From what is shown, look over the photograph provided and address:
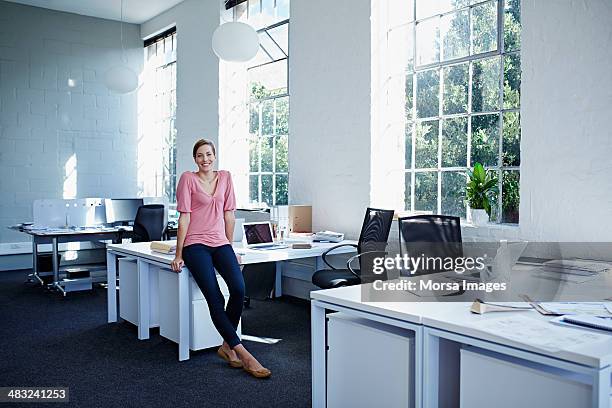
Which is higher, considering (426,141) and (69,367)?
(426,141)

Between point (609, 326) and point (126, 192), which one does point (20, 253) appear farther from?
point (609, 326)

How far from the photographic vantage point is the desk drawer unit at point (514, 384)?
177 centimetres

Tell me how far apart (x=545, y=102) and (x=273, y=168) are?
342cm

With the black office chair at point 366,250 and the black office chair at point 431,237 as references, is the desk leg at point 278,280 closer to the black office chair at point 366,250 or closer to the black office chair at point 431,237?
the black office chair at point 366,250

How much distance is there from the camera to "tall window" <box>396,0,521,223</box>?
425 centimetres

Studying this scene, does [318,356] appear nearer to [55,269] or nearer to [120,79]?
[55,269]

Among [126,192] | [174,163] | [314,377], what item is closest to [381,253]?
[314,377]

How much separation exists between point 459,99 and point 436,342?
2898 mm

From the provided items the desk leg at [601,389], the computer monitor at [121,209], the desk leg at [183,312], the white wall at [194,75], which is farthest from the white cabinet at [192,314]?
the white wall at [194,75]

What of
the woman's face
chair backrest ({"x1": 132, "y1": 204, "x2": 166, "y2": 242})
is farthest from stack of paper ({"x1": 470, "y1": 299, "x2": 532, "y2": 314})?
chair backrest ({"x1": 132, "y1": 204, "x2": 166, "y2": 242})

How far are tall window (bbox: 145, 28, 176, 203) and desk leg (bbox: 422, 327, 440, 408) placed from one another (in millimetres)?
6744

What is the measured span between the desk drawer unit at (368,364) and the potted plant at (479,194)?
2.04m

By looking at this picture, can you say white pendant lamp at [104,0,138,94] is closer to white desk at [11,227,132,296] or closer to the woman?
white desk at [11,227,132,296]

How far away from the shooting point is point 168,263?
391 centimetres
